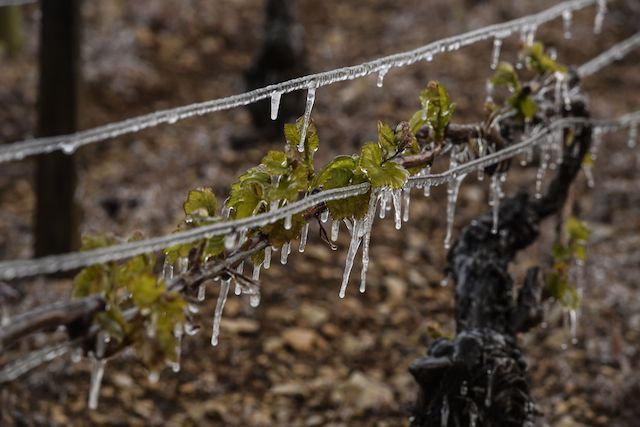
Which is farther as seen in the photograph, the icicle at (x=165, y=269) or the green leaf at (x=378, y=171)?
the green leaf at (x=378, y=171)

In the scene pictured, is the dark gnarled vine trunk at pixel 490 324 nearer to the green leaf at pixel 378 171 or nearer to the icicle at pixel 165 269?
the green leaf at pixel 378 171

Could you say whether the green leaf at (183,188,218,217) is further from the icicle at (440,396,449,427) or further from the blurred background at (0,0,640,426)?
the blurred background at (0,0,640,426)

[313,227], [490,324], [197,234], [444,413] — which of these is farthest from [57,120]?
[197,234]

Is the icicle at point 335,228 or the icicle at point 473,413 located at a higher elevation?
the icicle at point 335,228

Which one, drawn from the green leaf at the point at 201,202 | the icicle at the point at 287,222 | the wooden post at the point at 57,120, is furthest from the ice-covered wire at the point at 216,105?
the wooden post at the point at 57,120

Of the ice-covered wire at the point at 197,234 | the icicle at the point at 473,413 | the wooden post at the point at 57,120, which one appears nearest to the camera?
the ice-covered wire at the point at 197,234

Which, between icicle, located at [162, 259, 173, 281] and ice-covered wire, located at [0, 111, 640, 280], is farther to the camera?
icicle, located at [162, 259, 173, 281]

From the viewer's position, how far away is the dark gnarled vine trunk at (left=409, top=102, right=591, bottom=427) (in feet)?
8.51

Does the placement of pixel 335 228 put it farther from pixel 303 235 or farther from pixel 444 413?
pixel 444 413

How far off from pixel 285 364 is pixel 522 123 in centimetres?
212

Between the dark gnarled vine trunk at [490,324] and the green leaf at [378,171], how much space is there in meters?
0.66

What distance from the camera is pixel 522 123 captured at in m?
3.02

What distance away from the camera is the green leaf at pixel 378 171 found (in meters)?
2.15

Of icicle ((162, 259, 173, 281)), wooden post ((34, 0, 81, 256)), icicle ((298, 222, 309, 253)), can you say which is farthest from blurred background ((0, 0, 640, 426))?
icicle ((298, 222, 309, 253))
